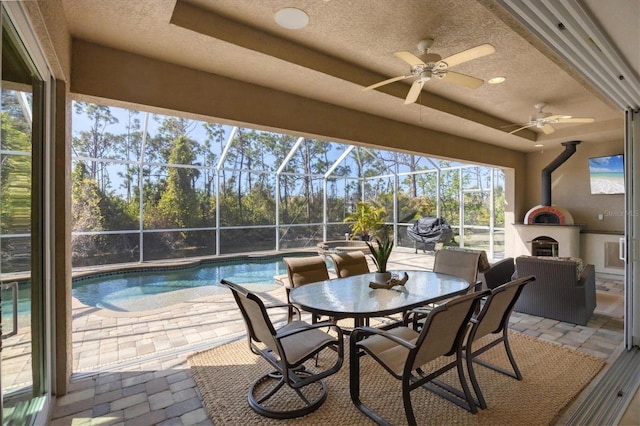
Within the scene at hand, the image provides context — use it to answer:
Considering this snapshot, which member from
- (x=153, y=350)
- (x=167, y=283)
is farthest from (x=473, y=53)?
(x=167, y=283)

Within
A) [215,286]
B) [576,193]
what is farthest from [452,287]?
[576,193]

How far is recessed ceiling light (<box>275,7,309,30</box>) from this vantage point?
245 centimetres

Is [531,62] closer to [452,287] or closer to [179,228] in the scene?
[452,287]

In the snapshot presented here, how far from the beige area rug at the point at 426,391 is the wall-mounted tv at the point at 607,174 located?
5.36m

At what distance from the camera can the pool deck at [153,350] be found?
7.57ft

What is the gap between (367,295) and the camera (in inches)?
114

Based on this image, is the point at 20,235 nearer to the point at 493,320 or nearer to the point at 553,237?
the point at 493,320

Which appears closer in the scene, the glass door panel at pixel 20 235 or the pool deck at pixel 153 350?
the glass door panel at pixel 20 235

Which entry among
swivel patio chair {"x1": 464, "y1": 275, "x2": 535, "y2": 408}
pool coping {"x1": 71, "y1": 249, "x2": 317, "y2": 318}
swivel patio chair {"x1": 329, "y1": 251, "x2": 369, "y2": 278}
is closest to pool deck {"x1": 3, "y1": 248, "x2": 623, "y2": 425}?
pool coping {"x1": 71, "y1": 249, "x2": 317, "y2": 318}

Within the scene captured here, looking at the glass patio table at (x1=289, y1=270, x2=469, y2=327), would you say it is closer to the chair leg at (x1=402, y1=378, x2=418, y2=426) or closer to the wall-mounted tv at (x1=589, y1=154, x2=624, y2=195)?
the chair leg at (x1=402, y1=378, x2=418, y2=426)

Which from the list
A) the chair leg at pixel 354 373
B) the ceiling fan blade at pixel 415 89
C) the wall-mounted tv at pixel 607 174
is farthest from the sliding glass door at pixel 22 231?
the wall-mounted tv at pixel 607 174

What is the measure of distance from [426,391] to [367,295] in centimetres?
86

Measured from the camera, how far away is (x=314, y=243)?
1145 centimetres

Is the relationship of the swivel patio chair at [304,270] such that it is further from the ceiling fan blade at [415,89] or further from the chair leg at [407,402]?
the ceiling fan blade at [415,89]
